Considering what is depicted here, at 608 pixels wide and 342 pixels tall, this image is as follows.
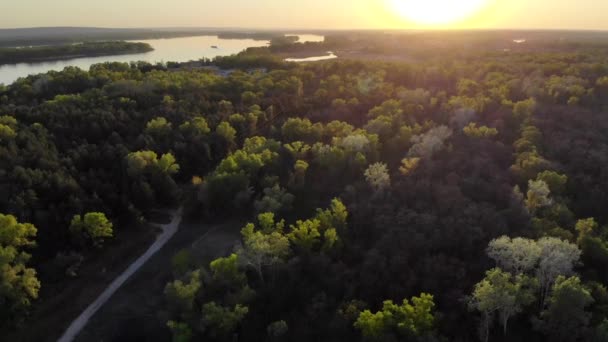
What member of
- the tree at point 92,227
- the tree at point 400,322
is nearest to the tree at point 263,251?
the tree at point 400,322

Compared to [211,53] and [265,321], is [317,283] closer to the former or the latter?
[265,321]

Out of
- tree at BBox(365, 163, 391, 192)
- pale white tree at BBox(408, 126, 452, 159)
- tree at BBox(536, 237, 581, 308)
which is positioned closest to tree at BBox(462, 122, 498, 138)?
pale white tree at BBox(408, 126, 452, 159)

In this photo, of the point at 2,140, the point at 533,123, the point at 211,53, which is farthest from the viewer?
the point at 211,53

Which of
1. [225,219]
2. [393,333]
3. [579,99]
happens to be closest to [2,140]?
[225,219]

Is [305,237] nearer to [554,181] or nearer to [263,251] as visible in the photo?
[263,251]

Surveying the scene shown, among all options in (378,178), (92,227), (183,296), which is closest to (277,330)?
(183,296)

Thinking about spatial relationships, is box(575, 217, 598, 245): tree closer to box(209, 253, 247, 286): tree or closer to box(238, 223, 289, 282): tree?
box(238, 223, 289, 282): tree
